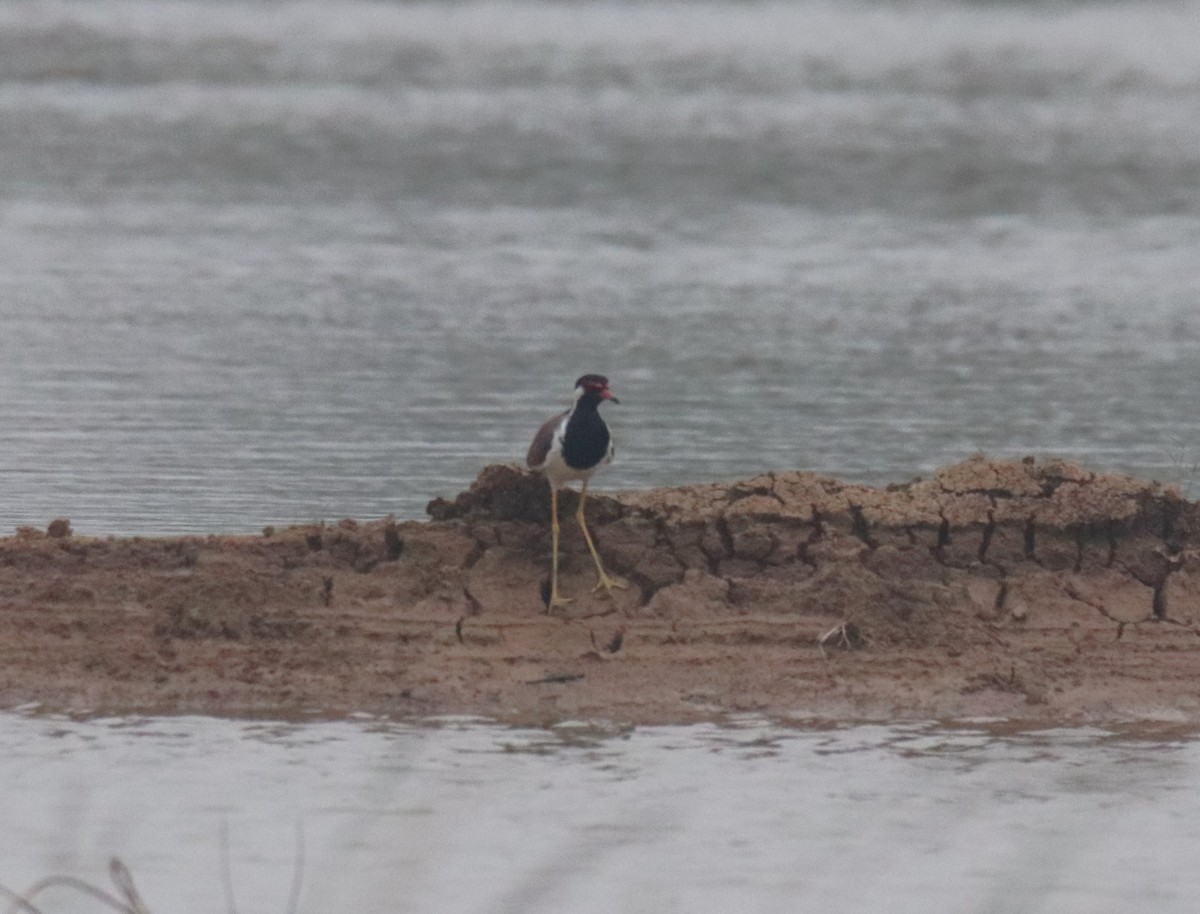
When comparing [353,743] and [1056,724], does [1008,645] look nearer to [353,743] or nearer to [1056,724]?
[1056,724]

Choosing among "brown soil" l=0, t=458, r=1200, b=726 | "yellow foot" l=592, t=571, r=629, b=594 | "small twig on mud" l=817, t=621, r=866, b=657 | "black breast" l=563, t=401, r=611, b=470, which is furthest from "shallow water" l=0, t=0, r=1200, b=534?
"small twig on mud" l=817, t=621, r=866, b=657

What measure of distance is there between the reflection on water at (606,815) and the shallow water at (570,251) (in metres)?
2.72

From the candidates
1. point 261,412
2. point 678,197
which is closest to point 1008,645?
point 261,412

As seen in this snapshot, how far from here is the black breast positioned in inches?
346

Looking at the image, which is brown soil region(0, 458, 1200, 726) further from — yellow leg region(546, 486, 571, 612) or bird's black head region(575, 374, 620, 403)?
bird's black head region(575, 374, 620, 403)

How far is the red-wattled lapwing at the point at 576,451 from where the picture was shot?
8789 millimetres

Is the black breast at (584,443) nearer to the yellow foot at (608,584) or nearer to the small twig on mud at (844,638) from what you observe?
the yellow foot at (608,584)

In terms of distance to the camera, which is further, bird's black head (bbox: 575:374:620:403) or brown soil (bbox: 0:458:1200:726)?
bird's black head (bbox: 575:374:620:403)

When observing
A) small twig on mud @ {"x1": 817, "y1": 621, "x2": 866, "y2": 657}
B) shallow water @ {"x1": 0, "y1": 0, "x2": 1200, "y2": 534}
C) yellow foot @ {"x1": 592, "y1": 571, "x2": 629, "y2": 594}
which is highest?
shallow water @ {"x1": 0, "y1": 0, "x2": 1200, "y2": 534}

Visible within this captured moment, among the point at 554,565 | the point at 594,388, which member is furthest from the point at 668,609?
the point at 594,388

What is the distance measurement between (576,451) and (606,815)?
166cm

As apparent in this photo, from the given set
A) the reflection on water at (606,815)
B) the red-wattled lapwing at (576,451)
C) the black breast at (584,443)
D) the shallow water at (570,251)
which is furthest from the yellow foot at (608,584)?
the shallow water at (570,251)

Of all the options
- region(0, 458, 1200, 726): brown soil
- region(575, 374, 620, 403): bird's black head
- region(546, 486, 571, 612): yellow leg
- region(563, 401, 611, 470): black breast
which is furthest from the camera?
region(575, 374, 620, 403): bird's black head

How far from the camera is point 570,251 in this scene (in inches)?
771
